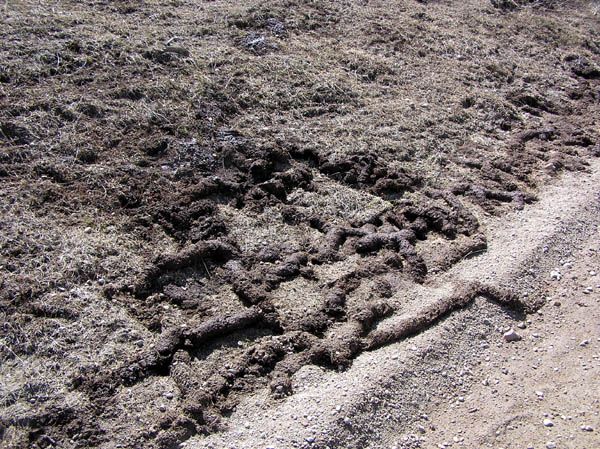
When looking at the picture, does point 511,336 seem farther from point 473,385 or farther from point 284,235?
point 284,235

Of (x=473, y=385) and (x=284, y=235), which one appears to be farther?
(x=284, y=235)

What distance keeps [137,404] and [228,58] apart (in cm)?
419

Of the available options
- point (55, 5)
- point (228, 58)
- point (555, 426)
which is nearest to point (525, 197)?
point (555, 426)

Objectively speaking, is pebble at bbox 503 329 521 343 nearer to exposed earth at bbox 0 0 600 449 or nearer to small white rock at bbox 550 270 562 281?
exposed earth at bbox 0 0 600 449

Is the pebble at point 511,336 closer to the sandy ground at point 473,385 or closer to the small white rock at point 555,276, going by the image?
the sandy ground at point 473,385

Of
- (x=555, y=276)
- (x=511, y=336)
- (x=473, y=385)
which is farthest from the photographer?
(x=555, y=276)

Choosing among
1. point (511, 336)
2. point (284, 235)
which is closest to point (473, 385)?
point (511, 336)

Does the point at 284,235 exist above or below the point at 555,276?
above

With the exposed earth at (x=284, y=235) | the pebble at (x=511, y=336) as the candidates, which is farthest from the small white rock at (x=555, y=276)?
the pebble at (x=511, y=336)

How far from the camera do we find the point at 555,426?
3.90 metres

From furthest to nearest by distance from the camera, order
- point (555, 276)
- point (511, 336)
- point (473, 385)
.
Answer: point (555, 276) < point (511, 336) < point (473, 385)

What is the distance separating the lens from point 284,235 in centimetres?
516

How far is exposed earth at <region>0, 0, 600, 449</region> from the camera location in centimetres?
387

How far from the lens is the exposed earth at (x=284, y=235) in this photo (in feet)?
12.7
